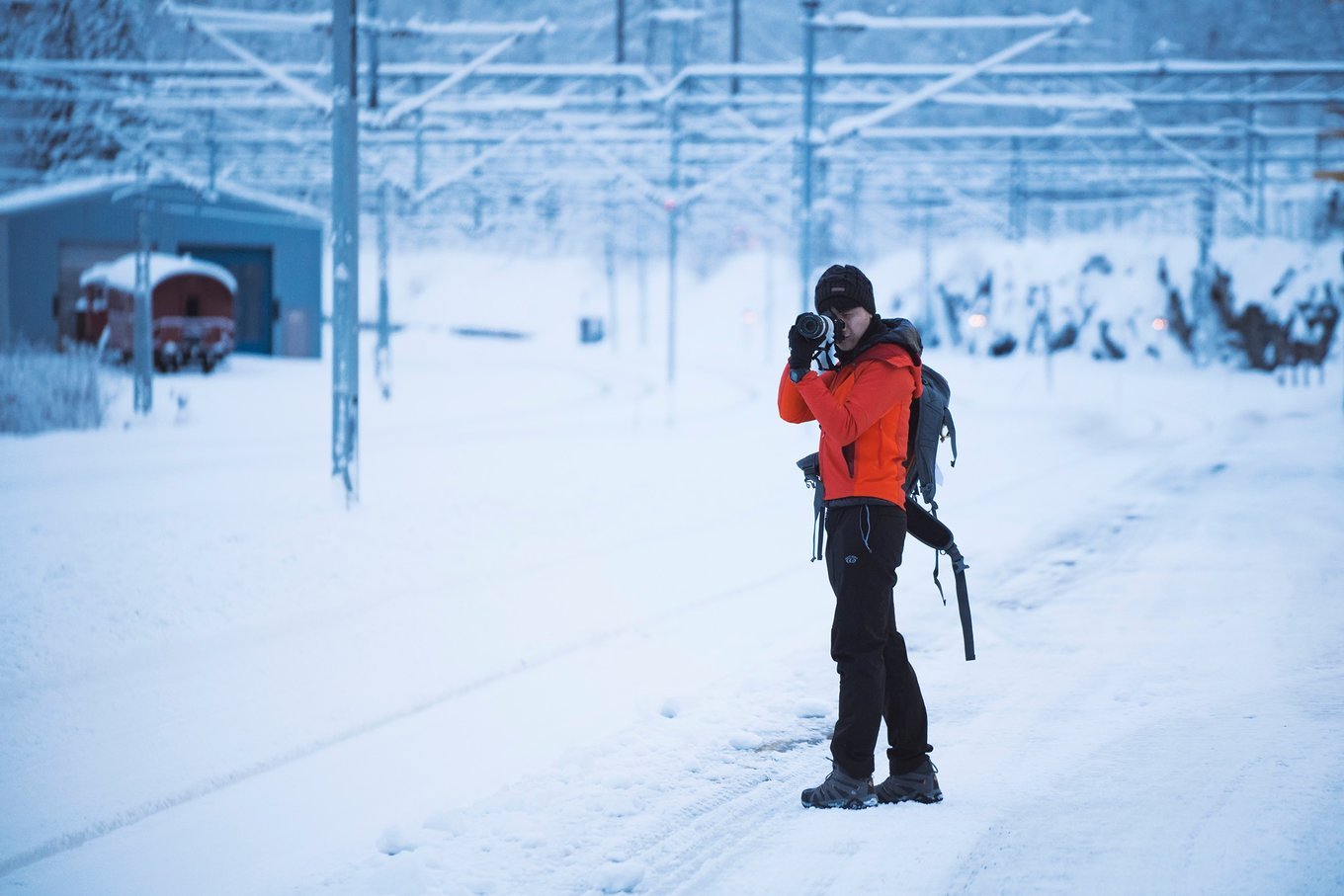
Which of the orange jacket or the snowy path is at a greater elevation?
the orange jacket

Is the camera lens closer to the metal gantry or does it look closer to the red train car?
the metal gantry

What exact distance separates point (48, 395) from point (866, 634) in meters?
17.9

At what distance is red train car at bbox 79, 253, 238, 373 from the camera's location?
112ft

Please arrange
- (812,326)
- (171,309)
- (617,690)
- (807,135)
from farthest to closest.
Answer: (171,309)
(807,135)
(617,690)
(812,326)

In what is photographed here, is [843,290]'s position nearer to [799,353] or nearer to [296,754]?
[799,353]

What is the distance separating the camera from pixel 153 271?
34.9 meters

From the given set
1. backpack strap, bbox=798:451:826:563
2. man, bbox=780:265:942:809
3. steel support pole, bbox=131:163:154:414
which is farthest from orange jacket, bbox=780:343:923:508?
steel support pole, bbox=131:163:154:414

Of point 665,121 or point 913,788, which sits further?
point 665,121

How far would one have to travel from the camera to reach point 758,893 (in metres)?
4.12

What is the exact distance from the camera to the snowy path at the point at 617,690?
448 cm

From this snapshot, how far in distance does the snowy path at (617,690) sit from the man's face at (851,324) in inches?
66.1

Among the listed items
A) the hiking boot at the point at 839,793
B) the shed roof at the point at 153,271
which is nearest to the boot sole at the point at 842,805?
the hiking boot at the point at 839,793

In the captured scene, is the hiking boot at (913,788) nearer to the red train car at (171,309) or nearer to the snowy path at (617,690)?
the snowy path at (617,690)

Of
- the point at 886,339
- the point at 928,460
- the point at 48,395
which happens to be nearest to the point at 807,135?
the point at 48,395
